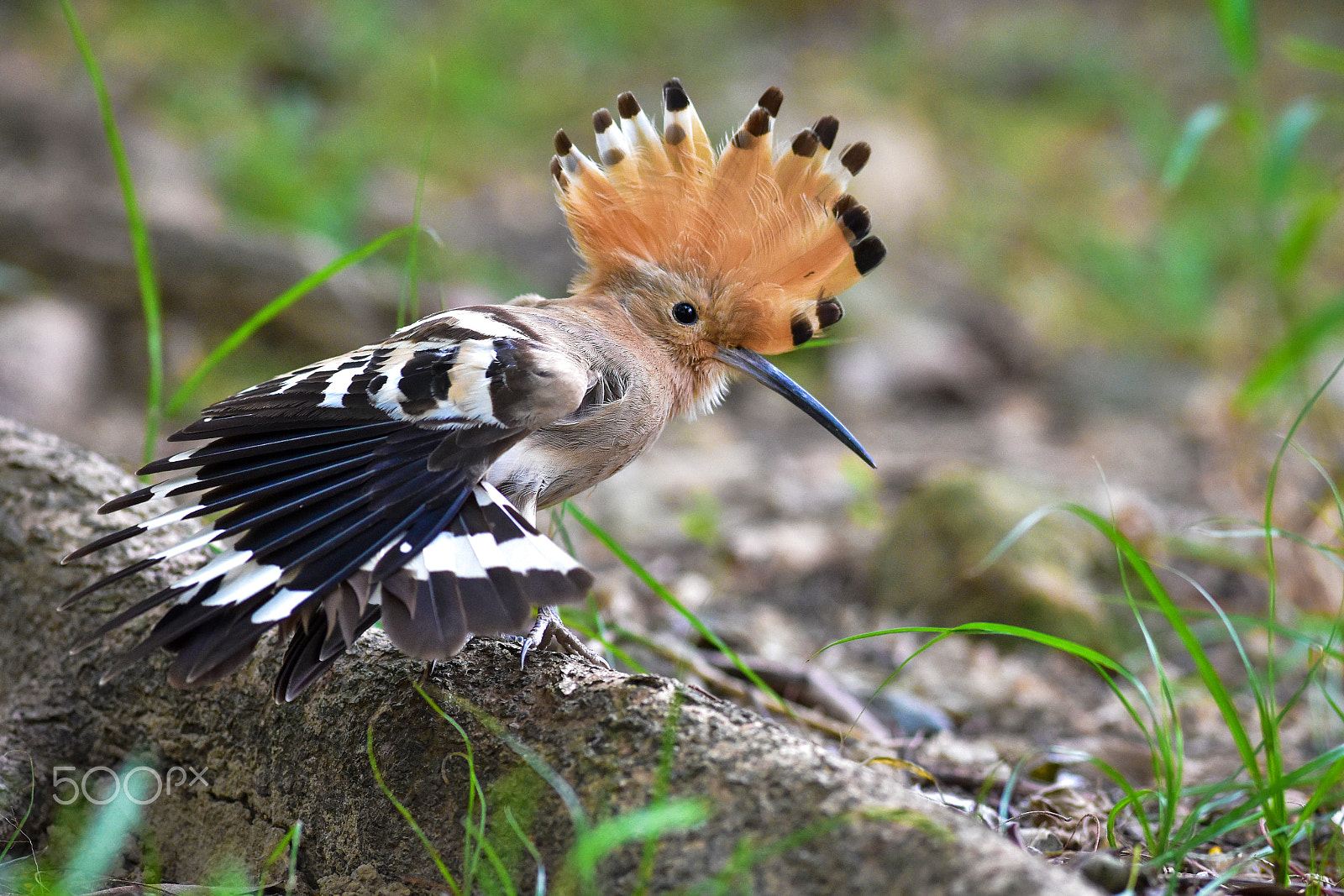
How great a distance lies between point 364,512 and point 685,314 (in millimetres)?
855

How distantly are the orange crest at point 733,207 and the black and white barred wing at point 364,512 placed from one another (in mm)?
468

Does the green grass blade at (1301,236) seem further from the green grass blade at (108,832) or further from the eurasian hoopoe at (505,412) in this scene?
the green grass blade at (108,832)

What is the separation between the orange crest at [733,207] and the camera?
219 centimetres

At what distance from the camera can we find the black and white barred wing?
4.82 feet

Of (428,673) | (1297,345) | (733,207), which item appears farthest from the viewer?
(1297,345)

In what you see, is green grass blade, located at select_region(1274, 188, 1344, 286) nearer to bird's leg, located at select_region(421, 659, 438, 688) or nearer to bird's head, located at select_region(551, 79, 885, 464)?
bird's head, located at select_region(551, 79, 885, 464)

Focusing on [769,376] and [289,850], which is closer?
[289,850]

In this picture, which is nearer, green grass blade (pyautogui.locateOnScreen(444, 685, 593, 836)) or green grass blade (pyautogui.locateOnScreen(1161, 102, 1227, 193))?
green grass blade (pyautogui.locateOnScreen(444, 685, 593, 836))

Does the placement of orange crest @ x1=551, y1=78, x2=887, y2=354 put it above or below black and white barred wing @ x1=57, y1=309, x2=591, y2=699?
above

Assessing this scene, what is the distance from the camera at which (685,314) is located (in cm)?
221

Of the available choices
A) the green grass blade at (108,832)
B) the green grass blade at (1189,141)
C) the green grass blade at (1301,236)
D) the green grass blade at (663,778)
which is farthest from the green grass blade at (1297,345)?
the green grass blade at (108,832)

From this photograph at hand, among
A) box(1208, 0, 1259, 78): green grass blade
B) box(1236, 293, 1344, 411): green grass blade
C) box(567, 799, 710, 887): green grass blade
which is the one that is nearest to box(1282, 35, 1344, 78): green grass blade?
box(1208, 0, 1259, 78): green grass blade

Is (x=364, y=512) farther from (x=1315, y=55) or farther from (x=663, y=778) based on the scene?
(x=1315, y=55)

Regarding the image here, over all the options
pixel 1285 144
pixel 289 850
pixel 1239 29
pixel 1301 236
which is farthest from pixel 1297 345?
pixel 289 850
